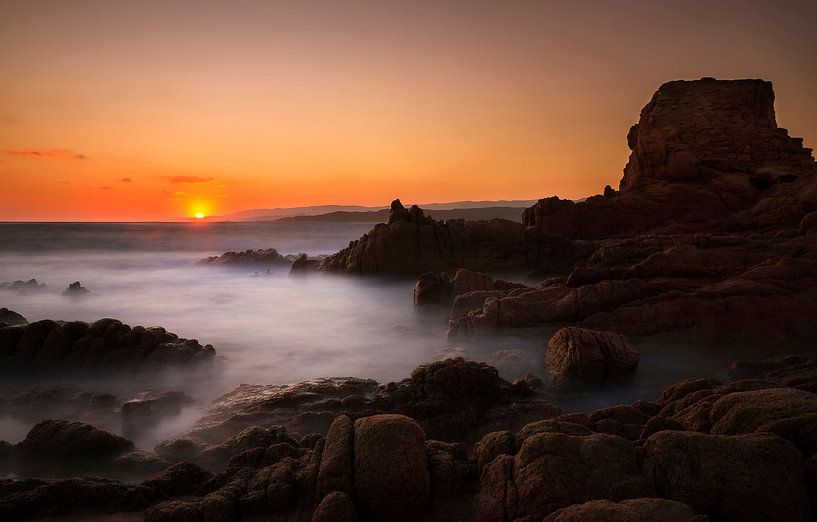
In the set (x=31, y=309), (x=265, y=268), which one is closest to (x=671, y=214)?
(x=265, y=268)

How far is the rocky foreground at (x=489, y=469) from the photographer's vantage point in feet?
10.9

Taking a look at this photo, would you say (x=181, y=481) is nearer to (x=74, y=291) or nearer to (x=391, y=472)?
(x=391, y=472)

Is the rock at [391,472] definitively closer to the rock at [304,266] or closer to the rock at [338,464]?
the rock at [338,464]

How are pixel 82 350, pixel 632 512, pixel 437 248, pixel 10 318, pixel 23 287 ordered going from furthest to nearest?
pixel 437 248 → pixel 23 287 → pixel 10 318 → pixel 82 350 → pixel 632 512

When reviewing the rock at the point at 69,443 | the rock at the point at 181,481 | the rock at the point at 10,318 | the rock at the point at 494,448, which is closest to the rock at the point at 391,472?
the rock at the point at 494,448

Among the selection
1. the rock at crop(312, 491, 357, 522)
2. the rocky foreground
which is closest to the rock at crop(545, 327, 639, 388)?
the rocky foreground

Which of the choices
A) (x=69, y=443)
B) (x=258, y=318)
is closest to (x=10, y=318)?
(x=258, y=318)

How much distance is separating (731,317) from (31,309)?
2471 cm

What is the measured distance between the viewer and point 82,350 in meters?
10.2

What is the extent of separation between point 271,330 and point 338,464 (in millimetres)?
12573

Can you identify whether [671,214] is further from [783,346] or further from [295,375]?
[295,375]

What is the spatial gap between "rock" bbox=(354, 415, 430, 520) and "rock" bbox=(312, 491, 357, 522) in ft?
0.43

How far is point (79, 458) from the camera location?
19.9ft

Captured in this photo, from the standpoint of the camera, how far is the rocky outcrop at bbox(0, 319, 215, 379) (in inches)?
390
